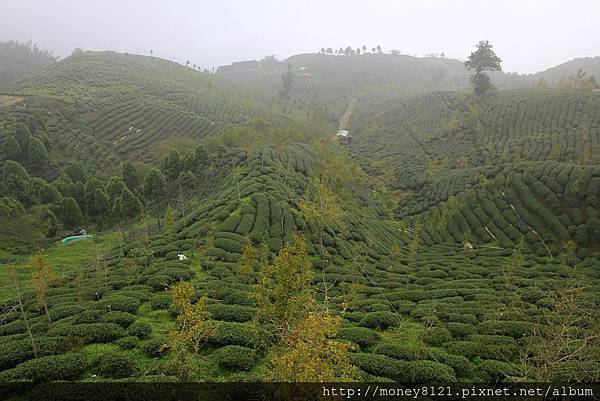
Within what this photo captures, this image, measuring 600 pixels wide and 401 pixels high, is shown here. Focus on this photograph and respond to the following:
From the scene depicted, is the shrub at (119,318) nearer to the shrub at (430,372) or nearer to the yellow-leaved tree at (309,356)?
the yellow-leaved tree at (309,356)

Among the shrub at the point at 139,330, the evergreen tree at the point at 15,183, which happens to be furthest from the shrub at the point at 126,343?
the evergreen tree at the point at 15,183

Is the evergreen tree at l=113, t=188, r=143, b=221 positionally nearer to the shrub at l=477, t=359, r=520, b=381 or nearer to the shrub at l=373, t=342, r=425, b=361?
the shrub at l=373, t=342, r=425, b=361

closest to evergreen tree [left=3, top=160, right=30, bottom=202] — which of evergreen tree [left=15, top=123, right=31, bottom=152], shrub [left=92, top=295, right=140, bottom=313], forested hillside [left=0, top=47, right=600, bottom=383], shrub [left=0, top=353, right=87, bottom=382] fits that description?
forested hillside [left=0, top=47, right=600, bottom=383]

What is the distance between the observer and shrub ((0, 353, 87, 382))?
15812 millimetres

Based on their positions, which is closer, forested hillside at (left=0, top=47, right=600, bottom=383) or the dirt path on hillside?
forested hillside at (left=0, top=47, right=600, bottom=383)

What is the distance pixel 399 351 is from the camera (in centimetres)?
2016

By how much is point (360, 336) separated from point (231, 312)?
7.67m

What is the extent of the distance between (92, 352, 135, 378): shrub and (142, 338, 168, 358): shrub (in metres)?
1.24

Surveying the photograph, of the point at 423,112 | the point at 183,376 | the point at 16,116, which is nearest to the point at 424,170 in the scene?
the point at 423,112

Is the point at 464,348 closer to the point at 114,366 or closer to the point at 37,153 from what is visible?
the point at 114,366

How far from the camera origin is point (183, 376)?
52.2ft

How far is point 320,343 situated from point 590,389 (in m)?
11.4

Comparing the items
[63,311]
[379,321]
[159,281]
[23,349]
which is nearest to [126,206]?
[159,281]

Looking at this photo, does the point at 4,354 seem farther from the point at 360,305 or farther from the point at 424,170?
the point at 424,170
